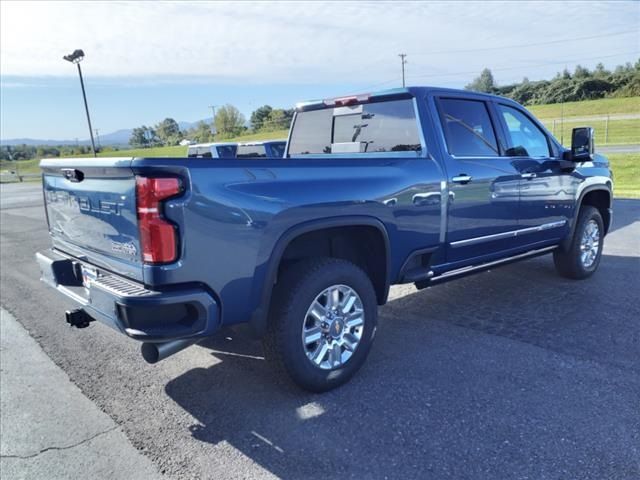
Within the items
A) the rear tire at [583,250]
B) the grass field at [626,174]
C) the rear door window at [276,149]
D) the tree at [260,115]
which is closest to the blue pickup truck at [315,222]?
the rear tire at [583,250]

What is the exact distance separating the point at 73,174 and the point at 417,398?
2.58 m

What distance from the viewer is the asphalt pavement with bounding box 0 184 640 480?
103 inches

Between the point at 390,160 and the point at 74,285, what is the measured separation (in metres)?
2.37

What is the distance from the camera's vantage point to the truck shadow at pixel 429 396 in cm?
265

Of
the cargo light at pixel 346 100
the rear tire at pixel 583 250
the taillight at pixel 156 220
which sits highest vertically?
the cargo light at pixel 346 100

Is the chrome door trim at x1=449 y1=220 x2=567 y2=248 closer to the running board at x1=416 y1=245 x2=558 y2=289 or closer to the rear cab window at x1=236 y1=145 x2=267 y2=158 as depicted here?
the running board at x1=416 y1=245 x2=558 y2=289

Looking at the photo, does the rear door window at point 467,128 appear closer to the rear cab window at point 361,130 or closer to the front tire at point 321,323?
the rear cab window at point 361,130

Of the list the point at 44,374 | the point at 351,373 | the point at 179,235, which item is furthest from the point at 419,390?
the point at 44,374

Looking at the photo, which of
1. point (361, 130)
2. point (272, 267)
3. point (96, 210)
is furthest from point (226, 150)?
point (272, 267)

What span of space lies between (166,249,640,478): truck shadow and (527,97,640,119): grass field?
27634 millimetres

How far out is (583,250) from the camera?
18.9 ft

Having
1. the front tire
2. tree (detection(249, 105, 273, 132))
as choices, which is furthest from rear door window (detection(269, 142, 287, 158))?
tree (detection(249, 105, 273, 132))

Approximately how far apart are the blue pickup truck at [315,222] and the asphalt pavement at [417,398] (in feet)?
1.32

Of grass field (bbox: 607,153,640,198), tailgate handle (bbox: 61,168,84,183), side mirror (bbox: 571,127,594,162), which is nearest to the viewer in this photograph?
tailgate handle (bbox: 61,168,84,183)
